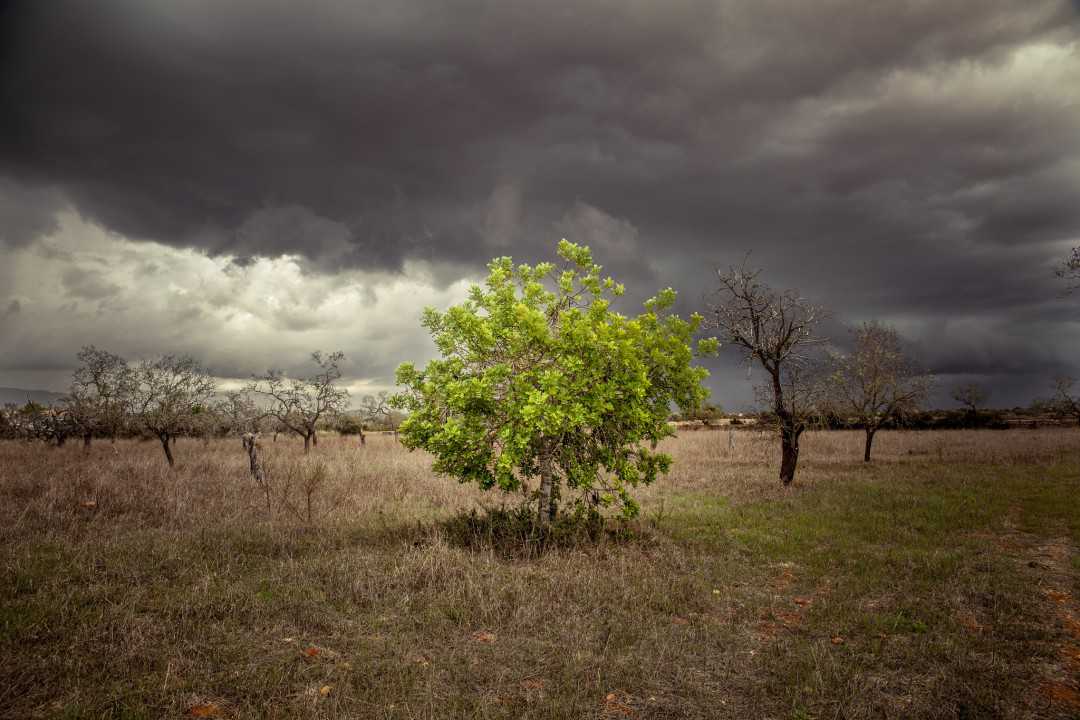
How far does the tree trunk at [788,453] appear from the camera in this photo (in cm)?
2133

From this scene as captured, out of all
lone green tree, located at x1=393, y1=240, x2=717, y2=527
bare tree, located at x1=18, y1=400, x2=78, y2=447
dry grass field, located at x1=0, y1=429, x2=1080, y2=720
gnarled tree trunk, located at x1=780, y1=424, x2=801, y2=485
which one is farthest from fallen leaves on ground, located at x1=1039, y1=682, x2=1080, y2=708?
bare tree, located at x1=18, y1=400, x2=78, y2=447

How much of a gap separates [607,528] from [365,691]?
7617mm

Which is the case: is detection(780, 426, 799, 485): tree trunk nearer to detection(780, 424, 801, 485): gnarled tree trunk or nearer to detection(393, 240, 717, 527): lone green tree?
detection(780, 424, 801, 485): gnarled tree trunk

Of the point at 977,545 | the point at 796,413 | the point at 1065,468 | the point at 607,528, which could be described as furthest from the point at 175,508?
the point at 1065,468

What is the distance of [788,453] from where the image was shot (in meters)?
21.6

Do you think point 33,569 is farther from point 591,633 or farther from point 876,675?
point 876,675

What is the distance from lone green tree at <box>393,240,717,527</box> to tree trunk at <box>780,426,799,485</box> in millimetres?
12270

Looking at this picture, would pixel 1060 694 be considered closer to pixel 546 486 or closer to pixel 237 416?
pixel 546 486

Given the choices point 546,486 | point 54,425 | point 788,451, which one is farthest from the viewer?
point 54,425

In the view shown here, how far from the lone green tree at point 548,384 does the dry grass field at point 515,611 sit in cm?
177

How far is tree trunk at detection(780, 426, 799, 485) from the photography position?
70.0ft

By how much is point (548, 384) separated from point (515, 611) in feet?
12.4

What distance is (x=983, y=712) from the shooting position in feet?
18.1

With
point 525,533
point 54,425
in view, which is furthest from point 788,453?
point 54,425
